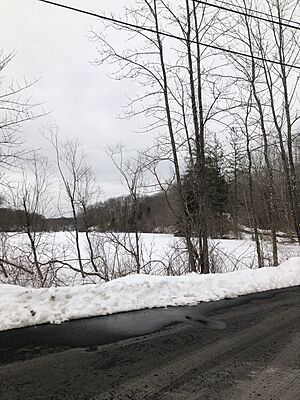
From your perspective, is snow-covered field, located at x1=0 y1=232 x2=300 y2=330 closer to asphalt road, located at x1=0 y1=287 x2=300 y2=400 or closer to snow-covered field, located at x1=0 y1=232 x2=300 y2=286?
snow-covered field, located at x1=0 y1=232 x2=300 y2=286

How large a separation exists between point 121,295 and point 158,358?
108 inches

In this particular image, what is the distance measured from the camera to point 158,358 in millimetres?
3812

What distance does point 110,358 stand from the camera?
3812 mm

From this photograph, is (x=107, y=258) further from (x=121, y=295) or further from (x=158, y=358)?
(x=158, y=358)

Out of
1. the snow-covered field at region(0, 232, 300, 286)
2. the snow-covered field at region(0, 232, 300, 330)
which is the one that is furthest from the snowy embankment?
the snow-covered field at region(0, 232, 300, 286)

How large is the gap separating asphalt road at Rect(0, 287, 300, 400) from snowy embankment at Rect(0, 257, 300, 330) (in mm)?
346

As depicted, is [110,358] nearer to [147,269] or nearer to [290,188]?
[147,269]

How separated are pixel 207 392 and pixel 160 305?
3422 mm

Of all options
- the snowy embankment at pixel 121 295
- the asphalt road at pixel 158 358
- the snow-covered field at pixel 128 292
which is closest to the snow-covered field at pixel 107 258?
the snow-covered field at pixel 128 292

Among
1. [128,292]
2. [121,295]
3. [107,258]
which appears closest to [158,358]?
[121,295]

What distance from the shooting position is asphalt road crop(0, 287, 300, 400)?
3.04 m

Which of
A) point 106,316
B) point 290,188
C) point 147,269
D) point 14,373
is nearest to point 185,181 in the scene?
point 147,269

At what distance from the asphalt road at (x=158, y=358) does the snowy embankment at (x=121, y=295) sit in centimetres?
35

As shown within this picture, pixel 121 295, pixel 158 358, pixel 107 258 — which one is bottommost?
pixel 158 358
